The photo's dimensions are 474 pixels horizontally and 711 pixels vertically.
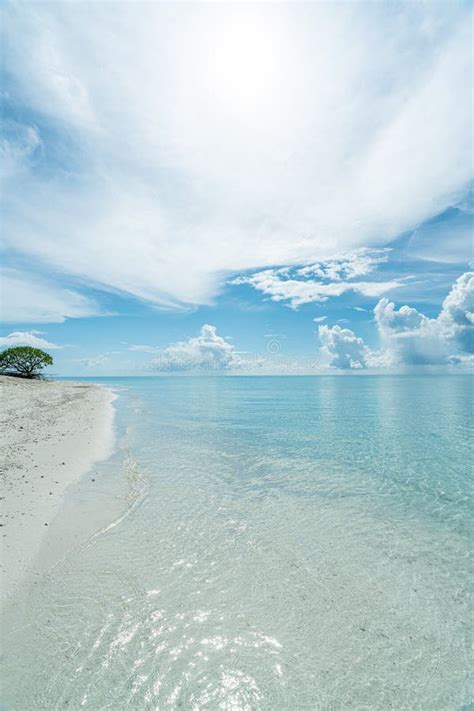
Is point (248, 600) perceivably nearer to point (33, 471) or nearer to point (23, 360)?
point (33, 471)

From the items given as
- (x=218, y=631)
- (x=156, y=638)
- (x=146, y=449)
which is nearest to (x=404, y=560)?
(x=218, y=631)

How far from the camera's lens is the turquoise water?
17.8 ft

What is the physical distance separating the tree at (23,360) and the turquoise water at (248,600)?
99.2 meters

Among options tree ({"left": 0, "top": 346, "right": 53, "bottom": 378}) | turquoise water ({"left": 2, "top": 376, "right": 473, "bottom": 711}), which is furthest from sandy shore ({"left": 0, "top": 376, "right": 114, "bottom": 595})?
tree ({"left": 0, "top": 346, "right": 53, "bottom": 378})

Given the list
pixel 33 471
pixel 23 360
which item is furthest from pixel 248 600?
pixel 23 360

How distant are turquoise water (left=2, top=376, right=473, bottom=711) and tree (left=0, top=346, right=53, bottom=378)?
99.2 m

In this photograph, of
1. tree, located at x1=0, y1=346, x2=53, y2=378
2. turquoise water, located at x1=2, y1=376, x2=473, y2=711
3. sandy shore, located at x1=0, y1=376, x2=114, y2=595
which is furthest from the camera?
tree, located at x1=0, y1=346, x2=53, y2=378

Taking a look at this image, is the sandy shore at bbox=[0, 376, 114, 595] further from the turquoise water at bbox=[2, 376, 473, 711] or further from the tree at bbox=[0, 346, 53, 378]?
the tree at bbox=[0, 346, 53, 378]

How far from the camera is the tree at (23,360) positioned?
96.1 m

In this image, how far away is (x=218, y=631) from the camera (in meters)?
6.50

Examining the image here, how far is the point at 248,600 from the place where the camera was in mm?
7441

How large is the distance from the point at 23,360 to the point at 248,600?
110657mm

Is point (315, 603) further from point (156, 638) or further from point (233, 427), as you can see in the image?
point (233, 427)

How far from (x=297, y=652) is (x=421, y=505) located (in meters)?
9.35
